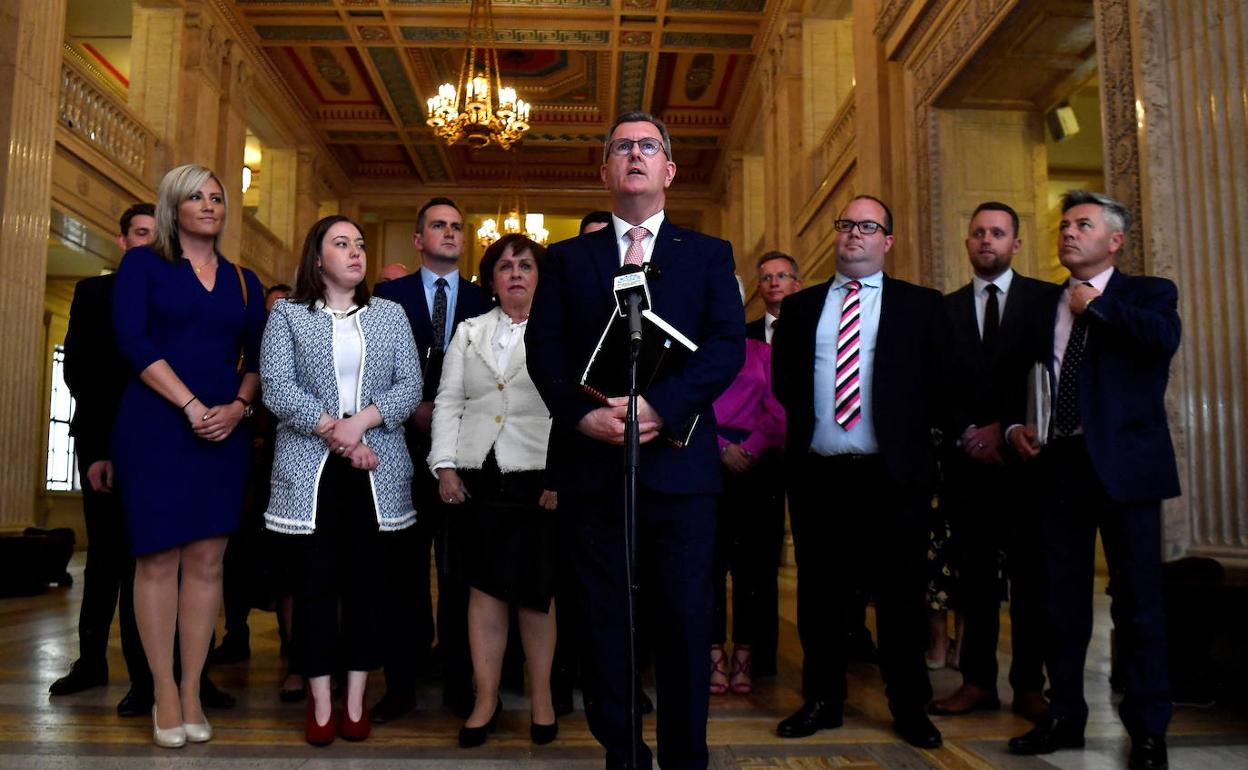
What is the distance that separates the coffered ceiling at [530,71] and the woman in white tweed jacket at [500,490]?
962cm

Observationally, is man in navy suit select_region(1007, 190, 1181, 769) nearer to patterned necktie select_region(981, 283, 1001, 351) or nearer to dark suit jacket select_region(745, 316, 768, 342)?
patterned necktie select_region(981, 283, 1001, 351)

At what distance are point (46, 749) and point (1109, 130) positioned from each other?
4827 millimetres

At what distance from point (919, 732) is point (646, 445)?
4.31 ft

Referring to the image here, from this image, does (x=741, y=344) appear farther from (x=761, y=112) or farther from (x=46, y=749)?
(x=761, y=112)

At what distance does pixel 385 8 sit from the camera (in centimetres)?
1170

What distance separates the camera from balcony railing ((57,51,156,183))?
29.6ft

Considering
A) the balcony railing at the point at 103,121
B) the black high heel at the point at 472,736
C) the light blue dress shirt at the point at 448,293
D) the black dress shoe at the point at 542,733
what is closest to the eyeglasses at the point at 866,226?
the light blue dress shirt at the point at 448,293

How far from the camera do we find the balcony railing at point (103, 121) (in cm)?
903

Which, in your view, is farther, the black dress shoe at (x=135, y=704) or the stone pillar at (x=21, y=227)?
the stone pillar at (x=21, y=227)

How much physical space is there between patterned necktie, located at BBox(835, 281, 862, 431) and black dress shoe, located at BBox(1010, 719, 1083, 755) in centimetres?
98

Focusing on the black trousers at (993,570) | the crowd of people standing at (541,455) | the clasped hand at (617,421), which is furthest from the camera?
the black trousers at (993,570)

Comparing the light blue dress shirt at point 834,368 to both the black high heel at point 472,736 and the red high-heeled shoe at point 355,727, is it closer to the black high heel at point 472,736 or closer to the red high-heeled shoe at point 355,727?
the black high heel at point 472,736

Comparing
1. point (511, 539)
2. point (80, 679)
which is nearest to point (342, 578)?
point (511, 539)

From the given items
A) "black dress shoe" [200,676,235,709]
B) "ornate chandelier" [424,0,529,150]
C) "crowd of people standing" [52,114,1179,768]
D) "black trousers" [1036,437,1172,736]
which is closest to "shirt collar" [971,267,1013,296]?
"crowd of people standing" [52,114,1179,768]
